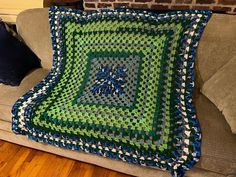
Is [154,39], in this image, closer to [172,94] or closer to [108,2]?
[172,94]

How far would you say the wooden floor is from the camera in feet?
4.98

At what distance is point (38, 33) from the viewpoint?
1732 mm

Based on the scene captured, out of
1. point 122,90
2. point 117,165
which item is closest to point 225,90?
point 122,90

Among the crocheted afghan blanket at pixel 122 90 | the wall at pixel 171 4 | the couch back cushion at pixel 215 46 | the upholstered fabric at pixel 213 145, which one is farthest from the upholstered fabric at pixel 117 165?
the wall at pixel 171 4

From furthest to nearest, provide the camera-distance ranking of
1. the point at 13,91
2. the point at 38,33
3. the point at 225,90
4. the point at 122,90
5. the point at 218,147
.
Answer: the point at 38,33 < the point at 13,91 < the point at 122,90 < the point at 225,90 < the point at 218,147

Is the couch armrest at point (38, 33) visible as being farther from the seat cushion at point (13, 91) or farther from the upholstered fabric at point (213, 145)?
the upholstered fabric at point (213, 145)

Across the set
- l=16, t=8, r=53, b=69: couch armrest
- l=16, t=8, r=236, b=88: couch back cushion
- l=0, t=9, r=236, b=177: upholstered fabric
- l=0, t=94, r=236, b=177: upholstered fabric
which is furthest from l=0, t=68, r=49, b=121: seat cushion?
l=16, t=8, r=236, b=88: couch back cushion

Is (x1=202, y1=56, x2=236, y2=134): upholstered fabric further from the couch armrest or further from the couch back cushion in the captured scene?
the couch armrest

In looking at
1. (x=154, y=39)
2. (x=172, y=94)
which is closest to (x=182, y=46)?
(x=154, y=39)

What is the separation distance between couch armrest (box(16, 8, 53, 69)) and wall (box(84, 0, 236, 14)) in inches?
17.0

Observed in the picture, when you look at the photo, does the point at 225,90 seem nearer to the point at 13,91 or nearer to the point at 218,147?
the point at 218,147

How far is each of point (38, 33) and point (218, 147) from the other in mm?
1396

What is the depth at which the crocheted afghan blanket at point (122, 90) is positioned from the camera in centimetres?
117

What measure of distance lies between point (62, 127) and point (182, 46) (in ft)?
2.71
